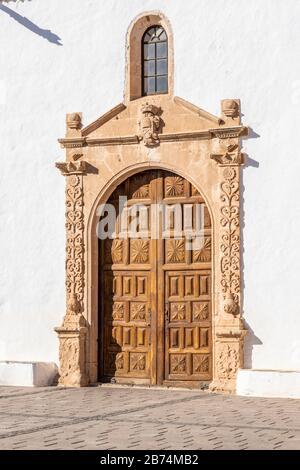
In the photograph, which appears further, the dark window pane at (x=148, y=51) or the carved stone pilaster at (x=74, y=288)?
the dark window pane at (x=148, y=51)

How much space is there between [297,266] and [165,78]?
11.2 feet

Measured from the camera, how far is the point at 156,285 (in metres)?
13.6

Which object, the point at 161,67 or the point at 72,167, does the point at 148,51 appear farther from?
the point at 72,167

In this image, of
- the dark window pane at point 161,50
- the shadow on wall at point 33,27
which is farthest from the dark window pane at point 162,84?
the shadow on wall at point 33,27

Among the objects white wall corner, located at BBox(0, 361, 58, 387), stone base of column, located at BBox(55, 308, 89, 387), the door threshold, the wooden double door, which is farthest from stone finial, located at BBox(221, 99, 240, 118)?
white wall corner, located at BBox(0, 361, 58, 387)

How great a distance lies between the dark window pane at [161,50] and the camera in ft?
45.9

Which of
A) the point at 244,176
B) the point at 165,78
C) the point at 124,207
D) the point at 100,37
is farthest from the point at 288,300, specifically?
the point at 100,37

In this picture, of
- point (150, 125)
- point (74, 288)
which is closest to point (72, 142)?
point (150, 125)

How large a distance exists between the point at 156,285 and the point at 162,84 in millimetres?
2910

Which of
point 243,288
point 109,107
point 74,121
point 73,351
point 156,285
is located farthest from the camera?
point 74,121

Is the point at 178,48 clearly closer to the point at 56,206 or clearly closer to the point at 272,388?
the point at 56,206

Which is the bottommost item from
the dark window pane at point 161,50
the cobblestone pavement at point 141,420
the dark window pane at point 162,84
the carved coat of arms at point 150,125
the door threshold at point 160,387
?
the cobblestone pavement at point 141,420

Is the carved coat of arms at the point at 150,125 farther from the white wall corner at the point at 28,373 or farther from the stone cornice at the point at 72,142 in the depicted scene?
the white wall corner at the point at 28,373

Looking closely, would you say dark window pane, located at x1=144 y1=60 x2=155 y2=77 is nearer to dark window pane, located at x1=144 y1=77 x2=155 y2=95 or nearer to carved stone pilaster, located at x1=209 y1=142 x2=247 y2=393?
dark window pane, located at x1=144 y1=77 x2=155 y2=95
